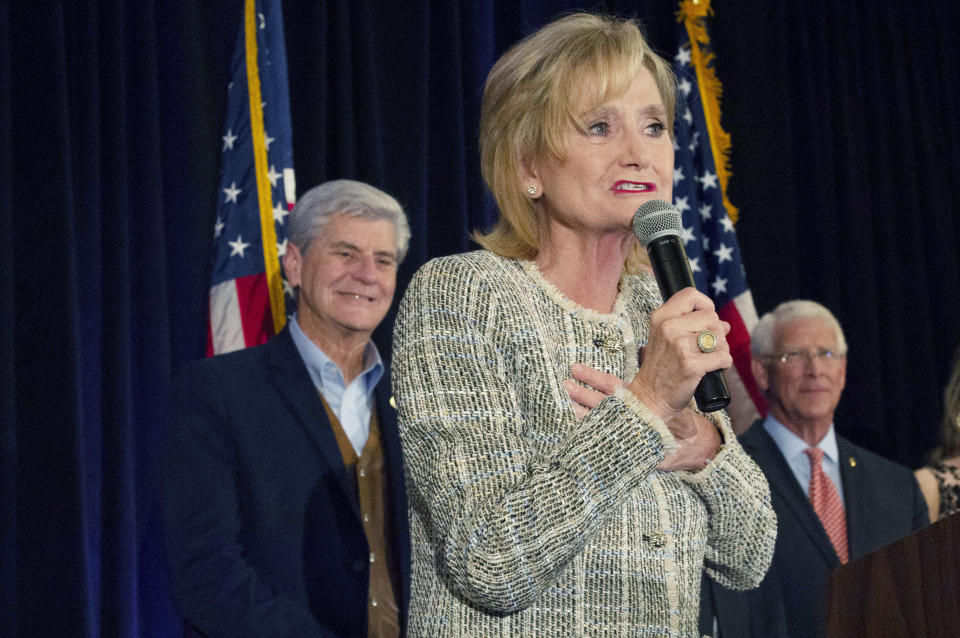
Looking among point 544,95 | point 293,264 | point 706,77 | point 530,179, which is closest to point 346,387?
point 293,264

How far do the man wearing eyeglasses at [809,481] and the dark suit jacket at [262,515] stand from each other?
3.65 feet

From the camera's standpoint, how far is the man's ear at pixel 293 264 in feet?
10.8

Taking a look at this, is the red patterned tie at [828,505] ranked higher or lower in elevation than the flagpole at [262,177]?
lower

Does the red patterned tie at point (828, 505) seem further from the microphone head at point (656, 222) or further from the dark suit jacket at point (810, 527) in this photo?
the microphone head at point (656, 222)

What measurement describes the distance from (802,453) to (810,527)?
0.43 m

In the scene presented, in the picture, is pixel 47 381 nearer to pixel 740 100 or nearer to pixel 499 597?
pixel 499 597

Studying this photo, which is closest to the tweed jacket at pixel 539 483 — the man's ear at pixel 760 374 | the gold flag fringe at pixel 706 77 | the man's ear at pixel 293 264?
the man's ear at pixel 293 264

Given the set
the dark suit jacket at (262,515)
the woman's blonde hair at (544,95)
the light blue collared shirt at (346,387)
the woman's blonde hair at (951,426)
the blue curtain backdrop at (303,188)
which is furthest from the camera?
the woman's blonde hair at (951,426)

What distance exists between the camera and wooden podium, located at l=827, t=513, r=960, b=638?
49.3 inches

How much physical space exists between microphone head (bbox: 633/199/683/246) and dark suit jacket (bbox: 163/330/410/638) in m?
1.43

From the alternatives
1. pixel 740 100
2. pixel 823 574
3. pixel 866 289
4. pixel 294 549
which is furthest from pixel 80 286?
pixel 866 289

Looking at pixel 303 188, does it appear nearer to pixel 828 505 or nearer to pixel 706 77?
pixel 706 77

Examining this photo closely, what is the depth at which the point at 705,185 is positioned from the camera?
182 inches

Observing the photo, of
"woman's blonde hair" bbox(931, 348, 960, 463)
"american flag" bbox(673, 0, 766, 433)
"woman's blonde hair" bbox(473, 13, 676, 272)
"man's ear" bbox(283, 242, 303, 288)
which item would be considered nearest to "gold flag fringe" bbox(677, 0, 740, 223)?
"american flag" bbox(673, 0, 766, 433)
